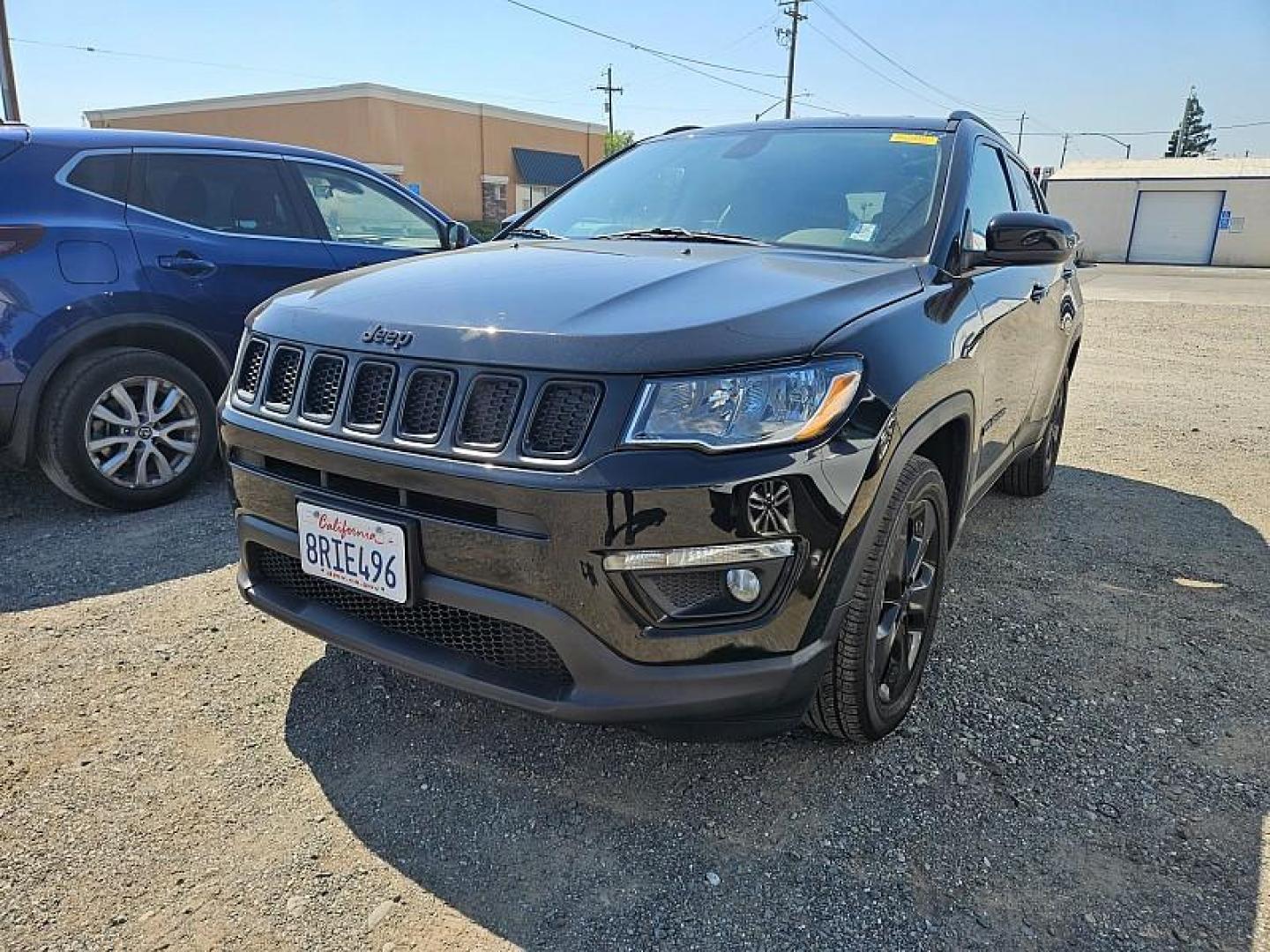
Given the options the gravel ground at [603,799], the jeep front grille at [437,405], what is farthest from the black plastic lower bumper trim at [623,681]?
the gravel ground at [603,799]

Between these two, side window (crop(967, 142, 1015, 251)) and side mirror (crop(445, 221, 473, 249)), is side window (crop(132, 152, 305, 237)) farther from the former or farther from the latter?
side window (crop(967, 142, 1015, 251))

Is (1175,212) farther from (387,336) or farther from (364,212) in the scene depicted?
(387,336)

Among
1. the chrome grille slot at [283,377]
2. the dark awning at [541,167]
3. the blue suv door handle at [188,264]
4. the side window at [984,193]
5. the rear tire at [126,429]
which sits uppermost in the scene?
the dark awning at [541,167]

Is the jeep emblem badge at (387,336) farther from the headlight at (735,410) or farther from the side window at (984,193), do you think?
the side window at (984,193)

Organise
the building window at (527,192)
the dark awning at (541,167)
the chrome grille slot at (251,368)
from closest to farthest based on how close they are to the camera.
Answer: the chrome grille slot at (251,368) → the dark awning at (541,167) → the building window at (527,192)

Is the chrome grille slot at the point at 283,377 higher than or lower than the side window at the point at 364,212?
lower

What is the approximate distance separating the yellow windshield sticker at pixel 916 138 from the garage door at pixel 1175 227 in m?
44.0

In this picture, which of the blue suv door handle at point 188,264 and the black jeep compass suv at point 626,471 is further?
the blue suv door handle at point 188,264

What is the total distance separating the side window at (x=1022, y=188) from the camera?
4047 mm

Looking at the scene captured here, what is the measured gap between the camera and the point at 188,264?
14.5 ft

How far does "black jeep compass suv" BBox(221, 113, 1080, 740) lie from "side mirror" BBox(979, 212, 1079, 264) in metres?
0.02

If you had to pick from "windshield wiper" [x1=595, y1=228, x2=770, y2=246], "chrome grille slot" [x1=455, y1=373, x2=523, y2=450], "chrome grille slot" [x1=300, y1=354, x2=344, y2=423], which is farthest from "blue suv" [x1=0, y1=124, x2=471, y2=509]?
"chrome grille slot" [x1=455, y1=373, x2=523, y2=450]

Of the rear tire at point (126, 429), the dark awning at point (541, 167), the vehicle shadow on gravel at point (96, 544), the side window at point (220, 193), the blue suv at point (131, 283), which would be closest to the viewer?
the vehicle shadow on gravel at point (96, 544)

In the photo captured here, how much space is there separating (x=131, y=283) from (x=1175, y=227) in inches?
1801
